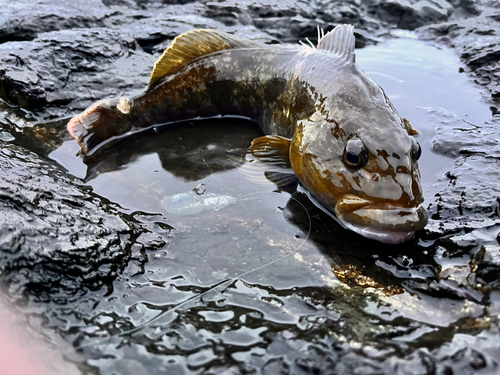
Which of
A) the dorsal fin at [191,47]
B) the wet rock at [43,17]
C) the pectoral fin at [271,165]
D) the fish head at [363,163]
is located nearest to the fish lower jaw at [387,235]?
the fish head at [363,163]

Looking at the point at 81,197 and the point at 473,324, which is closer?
the point at 473,324

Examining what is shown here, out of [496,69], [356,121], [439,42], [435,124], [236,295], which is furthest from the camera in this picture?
[439,42]

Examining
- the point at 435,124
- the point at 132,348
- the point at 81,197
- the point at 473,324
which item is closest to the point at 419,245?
the point at 473,324

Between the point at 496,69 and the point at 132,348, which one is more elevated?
the point at 496,69

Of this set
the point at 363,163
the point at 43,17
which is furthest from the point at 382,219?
the point at 43,17

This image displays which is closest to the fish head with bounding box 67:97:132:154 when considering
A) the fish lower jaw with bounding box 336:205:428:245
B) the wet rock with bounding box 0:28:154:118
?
the wet rock with bounding box 0:28:154:118

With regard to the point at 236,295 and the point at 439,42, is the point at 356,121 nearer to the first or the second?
the point at 236,295

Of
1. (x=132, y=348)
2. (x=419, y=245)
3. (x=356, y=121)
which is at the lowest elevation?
(x=132, y=348)

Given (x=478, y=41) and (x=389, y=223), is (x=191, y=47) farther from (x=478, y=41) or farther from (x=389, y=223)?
(x=478, y=41)
